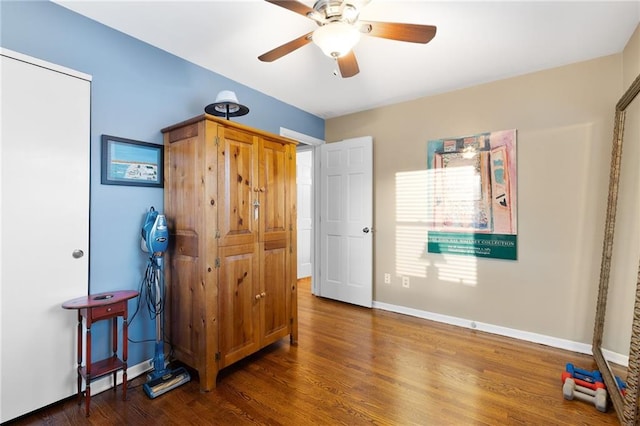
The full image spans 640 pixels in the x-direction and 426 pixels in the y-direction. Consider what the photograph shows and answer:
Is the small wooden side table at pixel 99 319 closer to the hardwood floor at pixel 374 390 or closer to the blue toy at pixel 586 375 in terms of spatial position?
the hardwood floor at pixel 374 390

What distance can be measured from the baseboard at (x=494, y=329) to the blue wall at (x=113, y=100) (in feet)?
8.39

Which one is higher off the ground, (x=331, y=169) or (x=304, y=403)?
(x=331, y=169)

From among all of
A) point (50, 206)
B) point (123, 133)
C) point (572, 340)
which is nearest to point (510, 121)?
point (572, 340)

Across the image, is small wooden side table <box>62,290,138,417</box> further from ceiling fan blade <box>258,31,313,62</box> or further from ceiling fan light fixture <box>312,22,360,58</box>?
ceiling fan light fixture <box>312,22,360,58</box>

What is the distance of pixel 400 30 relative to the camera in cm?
156

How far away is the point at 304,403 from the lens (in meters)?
1.84

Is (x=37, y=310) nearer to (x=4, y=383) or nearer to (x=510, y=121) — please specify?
(x=4, y=383)

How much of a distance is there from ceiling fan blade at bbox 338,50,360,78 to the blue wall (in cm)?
139

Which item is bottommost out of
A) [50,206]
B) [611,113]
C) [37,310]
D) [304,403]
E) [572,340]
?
[304,403]

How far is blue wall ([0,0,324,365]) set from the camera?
1755mm

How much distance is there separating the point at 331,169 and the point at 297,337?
2150mm

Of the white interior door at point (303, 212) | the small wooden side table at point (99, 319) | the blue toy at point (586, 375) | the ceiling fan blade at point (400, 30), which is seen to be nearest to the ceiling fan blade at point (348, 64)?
the ceiling fan blade at point (400, 30)

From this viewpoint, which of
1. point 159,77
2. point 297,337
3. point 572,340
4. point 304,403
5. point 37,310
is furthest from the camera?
point 297,337

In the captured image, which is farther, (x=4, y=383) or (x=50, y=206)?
(x=50, y=206)
